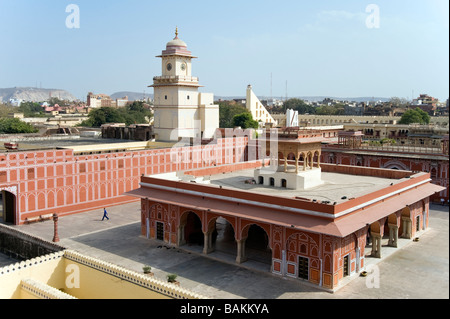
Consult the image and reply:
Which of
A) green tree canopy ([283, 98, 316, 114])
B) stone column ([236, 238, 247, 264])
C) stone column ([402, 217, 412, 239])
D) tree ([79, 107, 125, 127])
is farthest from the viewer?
green tree canopy ([283, 98, 316, 114])

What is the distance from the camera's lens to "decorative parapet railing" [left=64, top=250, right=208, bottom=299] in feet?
46.5

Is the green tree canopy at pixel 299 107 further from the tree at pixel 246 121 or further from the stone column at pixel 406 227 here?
the stone column at pixel 406 227

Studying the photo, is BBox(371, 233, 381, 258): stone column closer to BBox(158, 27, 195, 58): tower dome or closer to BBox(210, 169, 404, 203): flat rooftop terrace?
BBox(210, 169, 404, 203): flat rooftop terrace

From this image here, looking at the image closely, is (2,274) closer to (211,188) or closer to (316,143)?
(211,188)

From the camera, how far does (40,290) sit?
15.6m

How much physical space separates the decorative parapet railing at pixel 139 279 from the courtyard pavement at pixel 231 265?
383 cm

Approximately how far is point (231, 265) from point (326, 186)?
293 inches

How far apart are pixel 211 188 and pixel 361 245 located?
25.7ft

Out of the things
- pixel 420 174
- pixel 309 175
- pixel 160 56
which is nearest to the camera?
pixel 309 175

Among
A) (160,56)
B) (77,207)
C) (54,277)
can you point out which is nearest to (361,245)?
(54,277)

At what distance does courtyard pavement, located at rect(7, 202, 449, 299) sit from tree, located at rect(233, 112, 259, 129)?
50.0m

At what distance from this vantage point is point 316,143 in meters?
25.6

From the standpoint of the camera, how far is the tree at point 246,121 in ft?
255

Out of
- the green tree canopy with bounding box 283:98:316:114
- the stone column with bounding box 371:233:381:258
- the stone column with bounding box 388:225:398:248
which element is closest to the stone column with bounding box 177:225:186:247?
the stone column with bounding box 371:233:381:258
